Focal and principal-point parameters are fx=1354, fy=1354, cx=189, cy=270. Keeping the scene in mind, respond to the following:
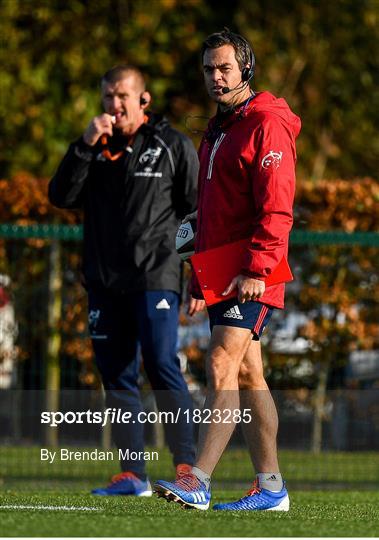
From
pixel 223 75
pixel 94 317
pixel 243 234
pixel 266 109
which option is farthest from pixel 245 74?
pixel 94 317

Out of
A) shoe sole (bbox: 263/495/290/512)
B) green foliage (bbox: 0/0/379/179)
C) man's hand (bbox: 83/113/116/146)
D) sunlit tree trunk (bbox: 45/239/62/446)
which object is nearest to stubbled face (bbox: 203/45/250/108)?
man's hand (bbox: 83/113/116/146)

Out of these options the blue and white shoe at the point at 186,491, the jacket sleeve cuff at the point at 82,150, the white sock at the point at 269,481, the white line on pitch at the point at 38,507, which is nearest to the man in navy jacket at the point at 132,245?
the jacket sleeve cuff at the point at 82,150

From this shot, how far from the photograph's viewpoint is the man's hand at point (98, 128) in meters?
7.87

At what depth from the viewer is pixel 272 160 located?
6.22m

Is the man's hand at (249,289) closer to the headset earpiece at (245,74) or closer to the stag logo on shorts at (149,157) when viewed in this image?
the headset earpiece at (245,74)

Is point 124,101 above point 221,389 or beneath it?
above

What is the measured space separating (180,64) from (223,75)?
1121 centimetres

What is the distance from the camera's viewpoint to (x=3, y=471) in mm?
9773

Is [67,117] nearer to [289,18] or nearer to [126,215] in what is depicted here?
[289,18]

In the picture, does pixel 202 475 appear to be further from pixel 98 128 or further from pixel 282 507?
pixel 98 128

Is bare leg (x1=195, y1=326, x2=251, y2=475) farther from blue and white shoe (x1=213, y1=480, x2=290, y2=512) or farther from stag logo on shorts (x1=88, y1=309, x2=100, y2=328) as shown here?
stag logo on shorts (x1=88, y1=309, x2=100, y2=328)

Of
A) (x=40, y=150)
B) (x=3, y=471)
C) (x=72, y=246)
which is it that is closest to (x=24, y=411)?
(x=3, y=471)

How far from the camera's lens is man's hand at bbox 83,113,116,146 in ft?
25.8

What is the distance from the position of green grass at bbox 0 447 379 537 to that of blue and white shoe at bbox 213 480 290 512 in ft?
0.41
